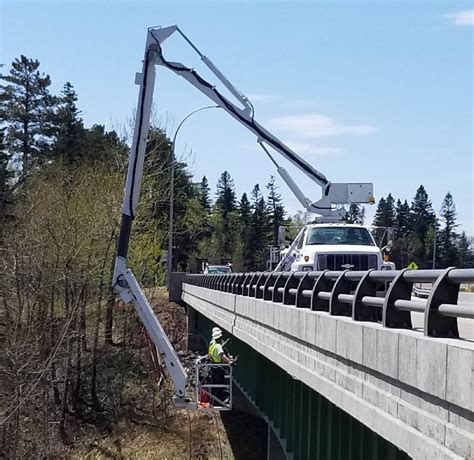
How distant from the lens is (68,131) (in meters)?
72.7

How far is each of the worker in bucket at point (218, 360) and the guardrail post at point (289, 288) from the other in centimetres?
630

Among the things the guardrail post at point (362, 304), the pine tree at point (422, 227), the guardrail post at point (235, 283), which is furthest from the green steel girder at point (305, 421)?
the pine tree at point (422, 227)

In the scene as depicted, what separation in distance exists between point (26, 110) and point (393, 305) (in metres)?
69.1

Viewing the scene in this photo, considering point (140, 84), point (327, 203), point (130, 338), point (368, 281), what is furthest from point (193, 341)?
point (368, 281)

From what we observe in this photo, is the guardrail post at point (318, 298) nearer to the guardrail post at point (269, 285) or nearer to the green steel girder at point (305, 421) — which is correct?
the green steel girder at point (305, 421)

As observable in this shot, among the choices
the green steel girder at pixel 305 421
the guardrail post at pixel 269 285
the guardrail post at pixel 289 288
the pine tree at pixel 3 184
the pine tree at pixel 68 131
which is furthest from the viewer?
the pine tree at pixel 68 131

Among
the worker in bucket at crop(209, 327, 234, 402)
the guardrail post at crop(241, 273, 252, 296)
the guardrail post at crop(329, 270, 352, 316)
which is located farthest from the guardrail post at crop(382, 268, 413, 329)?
the guardrail post at crop(241, 273, 252, 296)

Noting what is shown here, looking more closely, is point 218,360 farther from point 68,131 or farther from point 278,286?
point 68,131

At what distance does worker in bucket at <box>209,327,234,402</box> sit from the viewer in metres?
21.0

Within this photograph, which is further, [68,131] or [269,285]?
[68,131]

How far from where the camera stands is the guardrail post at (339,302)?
10586 mm

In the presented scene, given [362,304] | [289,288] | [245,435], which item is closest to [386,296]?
[362,304]

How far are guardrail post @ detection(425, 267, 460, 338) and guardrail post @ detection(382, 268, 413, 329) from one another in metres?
0.91

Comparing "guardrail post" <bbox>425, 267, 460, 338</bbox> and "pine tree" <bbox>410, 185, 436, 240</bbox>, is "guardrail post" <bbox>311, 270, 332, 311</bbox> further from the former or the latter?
"pine tree" <bbox>410, 185, 436, 240</bbox>
